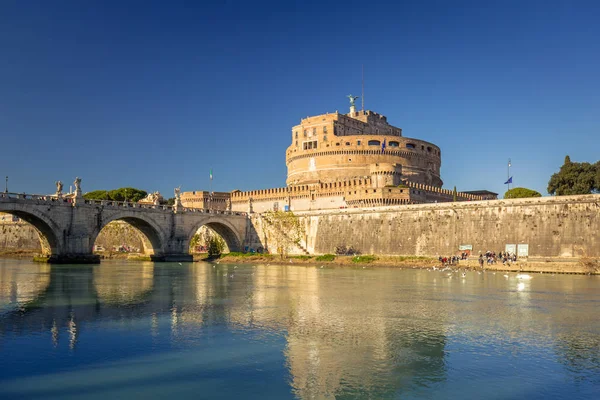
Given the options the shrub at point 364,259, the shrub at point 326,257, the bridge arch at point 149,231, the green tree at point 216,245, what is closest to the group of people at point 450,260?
the shrub at point 364,259

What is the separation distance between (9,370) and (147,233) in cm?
4434

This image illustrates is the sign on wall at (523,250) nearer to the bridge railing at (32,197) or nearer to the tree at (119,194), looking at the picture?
the bridge railing at (32,197)

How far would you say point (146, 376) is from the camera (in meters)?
11.2

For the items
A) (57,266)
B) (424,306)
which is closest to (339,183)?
(57,266)

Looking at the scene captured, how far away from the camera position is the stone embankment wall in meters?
39.3

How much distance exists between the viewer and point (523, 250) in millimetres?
41688

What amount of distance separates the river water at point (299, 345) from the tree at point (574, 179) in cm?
3383

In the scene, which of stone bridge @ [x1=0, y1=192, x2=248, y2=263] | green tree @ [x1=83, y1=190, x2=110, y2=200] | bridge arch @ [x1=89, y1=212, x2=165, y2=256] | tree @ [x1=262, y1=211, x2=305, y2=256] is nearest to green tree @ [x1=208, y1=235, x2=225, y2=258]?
stone bridge @ [x1=0, y1=192, x2=248, y2=263]

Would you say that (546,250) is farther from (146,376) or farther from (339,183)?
(146,376)

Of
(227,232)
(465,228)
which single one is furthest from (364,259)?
(227,232)

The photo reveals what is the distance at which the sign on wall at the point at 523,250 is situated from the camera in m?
41.5

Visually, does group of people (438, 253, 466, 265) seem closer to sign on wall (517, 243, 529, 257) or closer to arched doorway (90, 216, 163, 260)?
sign on wall (517, 243, 529, 257)

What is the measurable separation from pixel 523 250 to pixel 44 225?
3754 cm

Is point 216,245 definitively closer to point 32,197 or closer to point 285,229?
point 285,229
